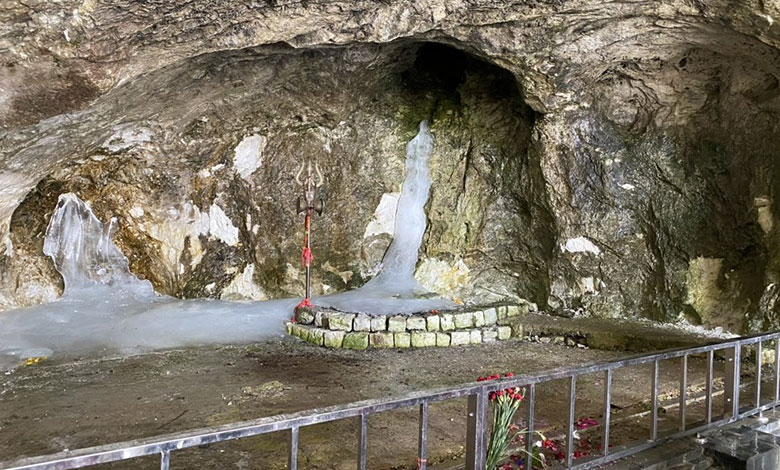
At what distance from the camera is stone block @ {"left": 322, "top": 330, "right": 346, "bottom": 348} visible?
21.9 feet

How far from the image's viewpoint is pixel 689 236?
6.99m

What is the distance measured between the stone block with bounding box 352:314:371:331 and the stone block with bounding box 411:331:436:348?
588 millimetres

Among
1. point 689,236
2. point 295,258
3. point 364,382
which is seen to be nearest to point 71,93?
point 364,382

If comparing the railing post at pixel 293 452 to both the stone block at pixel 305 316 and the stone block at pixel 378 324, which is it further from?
the stone block at pixel 305 316

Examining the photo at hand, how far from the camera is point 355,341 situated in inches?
262

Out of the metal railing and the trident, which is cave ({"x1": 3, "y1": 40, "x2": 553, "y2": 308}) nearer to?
the trident

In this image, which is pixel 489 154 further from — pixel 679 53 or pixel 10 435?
pixel 10 435

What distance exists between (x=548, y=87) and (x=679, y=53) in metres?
1.54

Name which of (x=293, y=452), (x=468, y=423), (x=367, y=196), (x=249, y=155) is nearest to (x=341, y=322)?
(x=367, y=196)

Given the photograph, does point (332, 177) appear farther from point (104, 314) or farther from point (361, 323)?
point (104, 314)

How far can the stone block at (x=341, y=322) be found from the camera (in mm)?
6844

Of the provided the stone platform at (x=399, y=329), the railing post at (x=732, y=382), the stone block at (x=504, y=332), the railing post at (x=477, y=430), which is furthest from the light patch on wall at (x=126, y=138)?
the railing post at (x=732, y=382)

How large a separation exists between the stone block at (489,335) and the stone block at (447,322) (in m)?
0.43

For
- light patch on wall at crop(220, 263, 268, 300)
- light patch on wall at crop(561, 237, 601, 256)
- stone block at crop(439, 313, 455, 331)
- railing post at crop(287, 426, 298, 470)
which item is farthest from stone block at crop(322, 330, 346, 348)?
railing post at crop(287, 426, 298, 470)
